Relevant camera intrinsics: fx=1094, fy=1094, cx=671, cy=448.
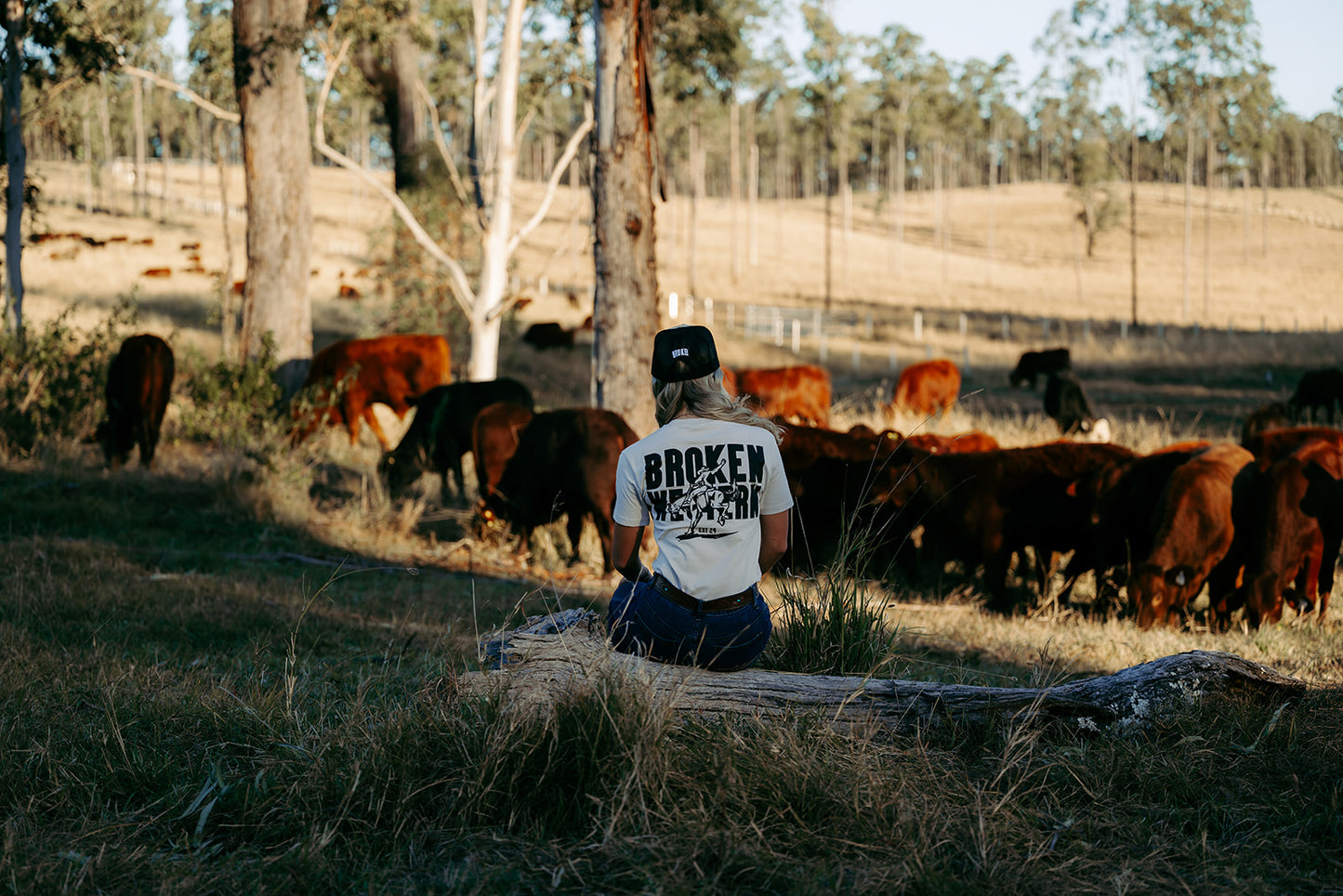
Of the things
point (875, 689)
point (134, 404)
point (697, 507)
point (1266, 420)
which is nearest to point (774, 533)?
point (697, 507)

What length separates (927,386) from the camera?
21266mm

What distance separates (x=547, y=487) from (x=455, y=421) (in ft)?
10.3

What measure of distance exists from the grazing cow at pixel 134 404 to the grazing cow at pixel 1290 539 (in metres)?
10.7

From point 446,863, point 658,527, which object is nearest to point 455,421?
point 658,527

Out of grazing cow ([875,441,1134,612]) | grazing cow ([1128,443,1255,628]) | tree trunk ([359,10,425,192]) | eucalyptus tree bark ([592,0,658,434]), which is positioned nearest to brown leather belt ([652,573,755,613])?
grazing cow ([1128,443,1255,628])

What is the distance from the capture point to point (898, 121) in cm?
6931

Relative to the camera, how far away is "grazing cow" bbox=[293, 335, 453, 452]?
1550cm

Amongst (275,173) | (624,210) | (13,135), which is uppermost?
(13,135)

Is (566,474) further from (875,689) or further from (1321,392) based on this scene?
(1321,392)

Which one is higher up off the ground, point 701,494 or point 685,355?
point 685,355

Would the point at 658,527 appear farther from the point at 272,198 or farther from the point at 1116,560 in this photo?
the point at 272,198

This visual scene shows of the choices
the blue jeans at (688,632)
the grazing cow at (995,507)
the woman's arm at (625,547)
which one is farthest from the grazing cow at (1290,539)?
the woman's arm at (625,547)

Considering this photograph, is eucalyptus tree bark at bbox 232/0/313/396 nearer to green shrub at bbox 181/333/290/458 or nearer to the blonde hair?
green shrub at bbox 181/333/290/458

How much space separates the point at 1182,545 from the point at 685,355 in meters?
5.64
